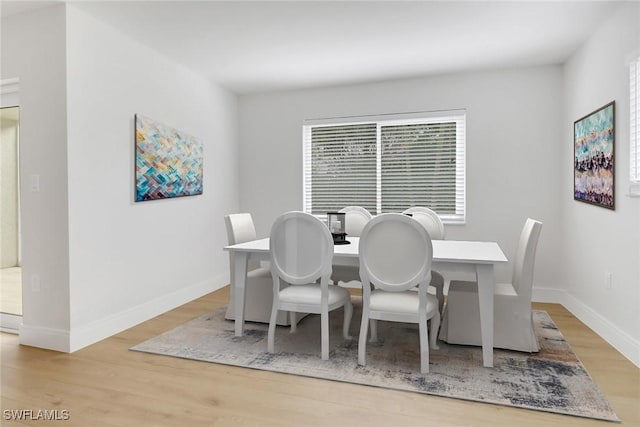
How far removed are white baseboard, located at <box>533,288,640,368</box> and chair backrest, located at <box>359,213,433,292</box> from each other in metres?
1.49

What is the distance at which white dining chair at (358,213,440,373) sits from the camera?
8.25 ft

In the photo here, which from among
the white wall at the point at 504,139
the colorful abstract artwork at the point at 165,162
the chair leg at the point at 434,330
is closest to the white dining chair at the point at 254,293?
the colorful abstract artwork at the point at 165,162

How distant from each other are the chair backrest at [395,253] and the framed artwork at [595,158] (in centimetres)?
166

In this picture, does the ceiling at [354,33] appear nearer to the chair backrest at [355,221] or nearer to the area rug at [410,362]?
the chair backrest at [355,221]

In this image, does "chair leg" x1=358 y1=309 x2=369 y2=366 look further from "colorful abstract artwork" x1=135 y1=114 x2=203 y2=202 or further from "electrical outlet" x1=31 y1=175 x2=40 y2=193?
"electrical outlet" x1=31 y1=175 x2=40 y2=193

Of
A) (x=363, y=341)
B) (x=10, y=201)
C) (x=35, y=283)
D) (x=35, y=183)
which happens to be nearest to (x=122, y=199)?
(x=35, y=183)

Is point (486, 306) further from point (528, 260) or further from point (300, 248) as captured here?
point (300, 248)

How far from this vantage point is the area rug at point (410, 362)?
2.26 m

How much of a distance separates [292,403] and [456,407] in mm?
860

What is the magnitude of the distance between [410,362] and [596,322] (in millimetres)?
1732

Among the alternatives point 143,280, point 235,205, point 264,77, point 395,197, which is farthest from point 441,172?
point 143,280

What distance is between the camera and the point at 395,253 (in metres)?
2.56

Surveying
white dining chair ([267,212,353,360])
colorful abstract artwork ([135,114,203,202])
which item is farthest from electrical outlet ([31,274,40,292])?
white dining chair ([267,212,353,360])

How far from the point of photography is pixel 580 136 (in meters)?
3.72
